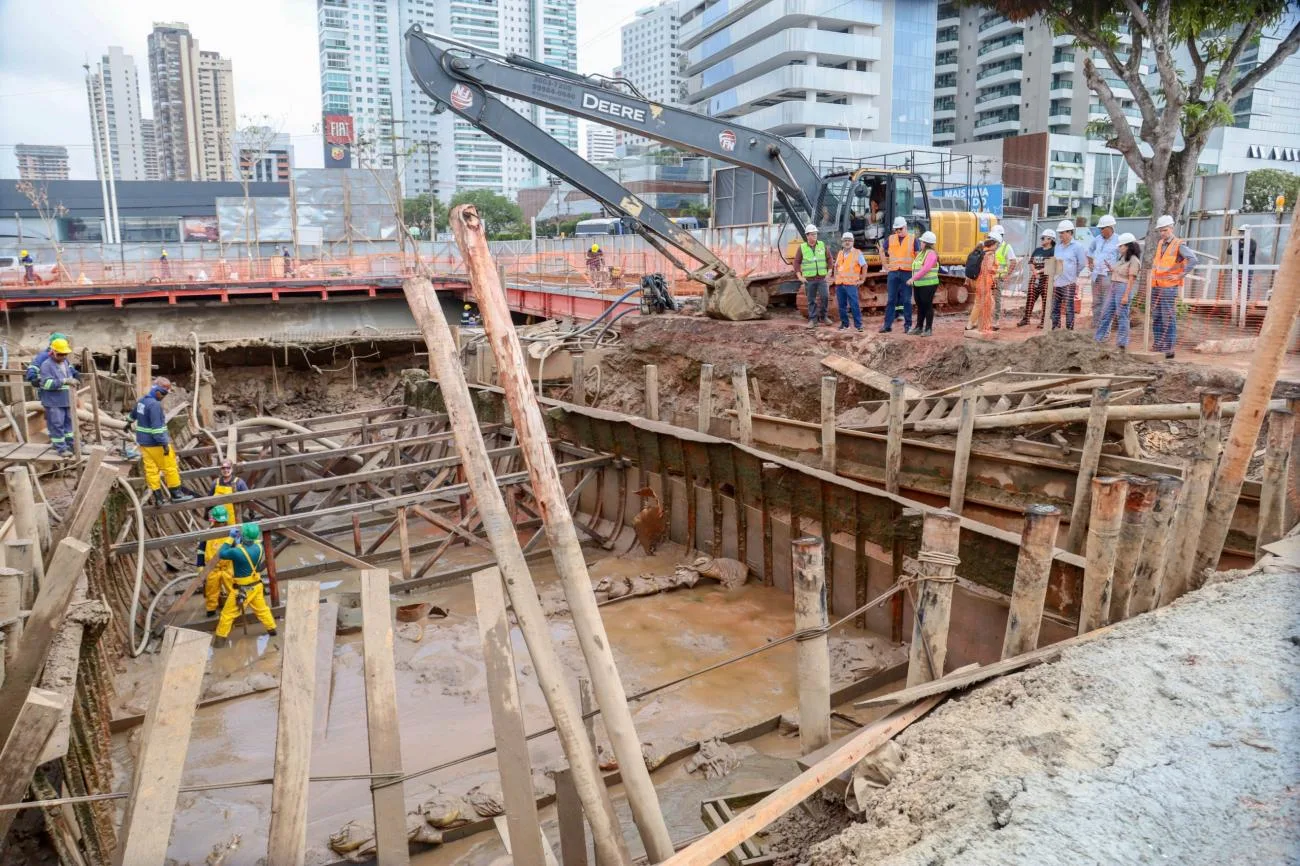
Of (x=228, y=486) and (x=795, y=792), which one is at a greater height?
(x=795, y=792)

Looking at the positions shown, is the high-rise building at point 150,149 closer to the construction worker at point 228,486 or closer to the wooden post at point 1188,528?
the construction worker at point 228,486

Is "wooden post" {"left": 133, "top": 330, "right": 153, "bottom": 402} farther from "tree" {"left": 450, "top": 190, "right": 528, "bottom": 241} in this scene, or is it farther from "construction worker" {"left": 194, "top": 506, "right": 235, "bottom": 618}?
"tree" {"left": 450, "top": 190, "right": 528, "bottom": 241}

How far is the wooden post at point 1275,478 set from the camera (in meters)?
5.45

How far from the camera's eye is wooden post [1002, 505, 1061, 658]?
4090mm

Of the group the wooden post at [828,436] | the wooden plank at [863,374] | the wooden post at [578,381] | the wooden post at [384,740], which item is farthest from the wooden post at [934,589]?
the wooden post at [578,381]

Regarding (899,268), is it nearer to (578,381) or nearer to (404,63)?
(578,381)

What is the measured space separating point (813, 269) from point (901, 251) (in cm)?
138

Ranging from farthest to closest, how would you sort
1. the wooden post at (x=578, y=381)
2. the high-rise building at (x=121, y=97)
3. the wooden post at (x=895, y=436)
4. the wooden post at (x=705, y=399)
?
the high-rise building at (x=121, y=97) < the wooden post at (x=578, y=381) < the wooden post at (x=705, y=399) < the wooden post at (x=895, y=436)

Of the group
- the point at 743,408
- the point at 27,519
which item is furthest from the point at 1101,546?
the point at 27,519

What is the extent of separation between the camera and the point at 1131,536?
4457 mm

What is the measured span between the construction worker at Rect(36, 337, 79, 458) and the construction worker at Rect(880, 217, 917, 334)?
10.8 meters

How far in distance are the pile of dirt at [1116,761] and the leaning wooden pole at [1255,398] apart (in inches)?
47.7

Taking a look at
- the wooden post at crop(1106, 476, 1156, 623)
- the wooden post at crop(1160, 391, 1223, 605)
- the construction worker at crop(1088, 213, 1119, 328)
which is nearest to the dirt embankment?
the construction worker at crop(1088, 213, 1119, 328)

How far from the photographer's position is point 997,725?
3.60 m
